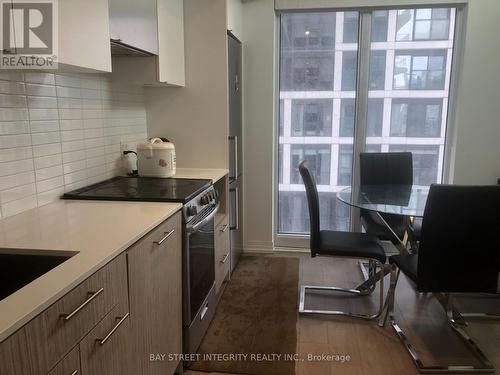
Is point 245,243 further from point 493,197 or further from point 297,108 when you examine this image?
point 493,197

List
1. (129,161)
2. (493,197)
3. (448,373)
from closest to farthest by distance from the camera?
1. (493,197)
2. (448,373)
3. (129,161)

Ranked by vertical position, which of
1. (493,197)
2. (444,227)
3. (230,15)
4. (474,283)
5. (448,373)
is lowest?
(448,373)

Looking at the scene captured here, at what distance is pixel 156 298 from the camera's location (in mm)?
1701

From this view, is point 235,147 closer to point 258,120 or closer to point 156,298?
point 258,120

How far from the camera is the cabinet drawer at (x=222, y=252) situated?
8.98 ft

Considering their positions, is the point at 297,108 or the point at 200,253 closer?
the point at 200,253

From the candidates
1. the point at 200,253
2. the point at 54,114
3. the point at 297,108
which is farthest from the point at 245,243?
the point at 54,114

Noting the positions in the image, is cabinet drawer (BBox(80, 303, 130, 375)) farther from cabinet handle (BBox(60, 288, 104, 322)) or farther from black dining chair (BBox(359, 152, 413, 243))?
black dining chair (BBox(359, 152, 413, 243))

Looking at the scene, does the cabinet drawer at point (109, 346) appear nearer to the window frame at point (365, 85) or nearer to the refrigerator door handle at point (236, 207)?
the refrigerator door handle at point (236, 207)

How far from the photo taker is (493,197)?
75.7 inches

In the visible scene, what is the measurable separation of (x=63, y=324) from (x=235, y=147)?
7.60 ft

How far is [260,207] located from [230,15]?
172cm

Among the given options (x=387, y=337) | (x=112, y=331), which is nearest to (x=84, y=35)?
(x=112, y=331)

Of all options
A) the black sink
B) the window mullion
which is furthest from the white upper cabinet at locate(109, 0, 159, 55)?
the window mullion
